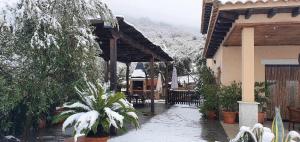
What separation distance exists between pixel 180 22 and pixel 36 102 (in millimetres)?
84579

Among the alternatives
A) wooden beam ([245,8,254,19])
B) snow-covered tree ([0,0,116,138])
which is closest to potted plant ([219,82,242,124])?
wooden beam ([245,8,254,19])

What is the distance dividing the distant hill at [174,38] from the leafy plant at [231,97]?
3.29m

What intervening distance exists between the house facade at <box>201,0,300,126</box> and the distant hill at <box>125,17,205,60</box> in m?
2.73

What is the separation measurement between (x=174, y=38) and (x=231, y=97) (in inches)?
1683

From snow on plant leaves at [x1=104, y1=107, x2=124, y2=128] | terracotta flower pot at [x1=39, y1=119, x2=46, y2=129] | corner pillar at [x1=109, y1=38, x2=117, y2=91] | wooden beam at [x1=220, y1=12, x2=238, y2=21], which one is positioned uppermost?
wooden beam at [x1=220, y1=12, x2=238, y2=21]

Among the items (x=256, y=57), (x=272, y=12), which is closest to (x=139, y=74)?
(x=256, y=57)

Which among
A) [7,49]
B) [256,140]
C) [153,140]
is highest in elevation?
[7,49]

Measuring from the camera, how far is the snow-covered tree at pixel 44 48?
604 centimetres

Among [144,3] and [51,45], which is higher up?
[144,3]

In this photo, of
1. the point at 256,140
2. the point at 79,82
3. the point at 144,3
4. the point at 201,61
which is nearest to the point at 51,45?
the point at 79,82

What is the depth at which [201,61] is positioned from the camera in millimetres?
28172

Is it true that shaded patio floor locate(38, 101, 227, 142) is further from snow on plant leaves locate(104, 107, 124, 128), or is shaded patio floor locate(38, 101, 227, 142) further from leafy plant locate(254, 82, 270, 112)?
snow on plant leaves locate(104, 107, 124, 128)

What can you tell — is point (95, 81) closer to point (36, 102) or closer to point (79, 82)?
point (79, 82)

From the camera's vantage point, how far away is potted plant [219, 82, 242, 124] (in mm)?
11398
